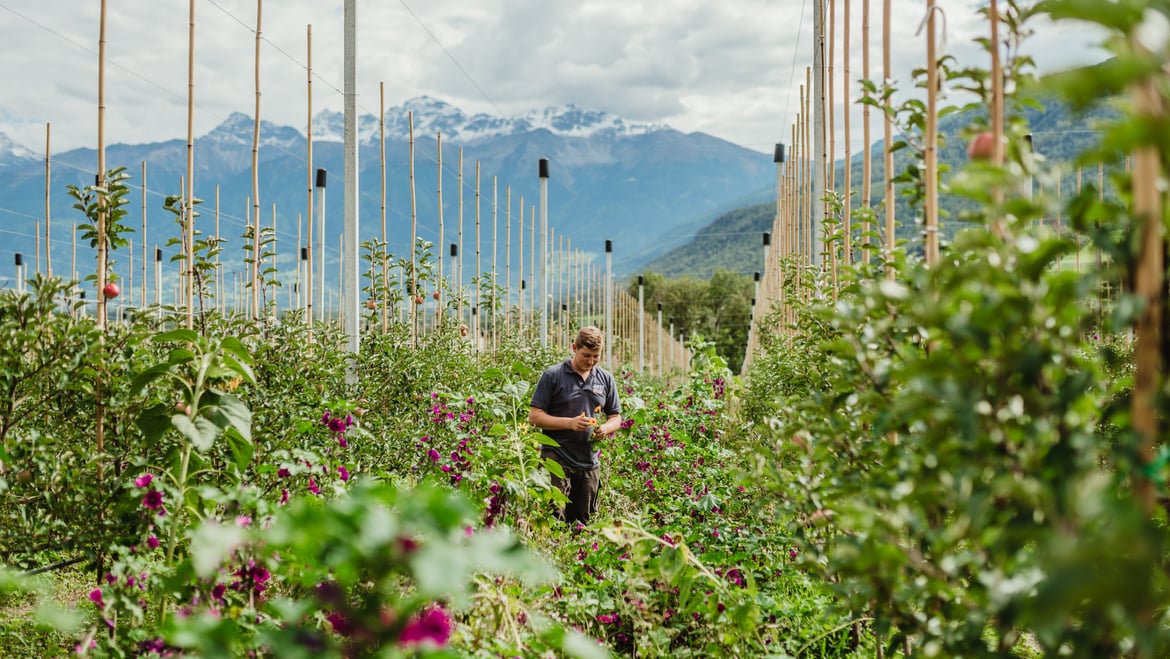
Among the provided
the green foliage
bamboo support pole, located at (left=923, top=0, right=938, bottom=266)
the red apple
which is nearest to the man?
bamboo support pole, located at (left=923, top=0, right=938, bottom=266)

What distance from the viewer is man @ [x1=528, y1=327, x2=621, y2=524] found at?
4223mm

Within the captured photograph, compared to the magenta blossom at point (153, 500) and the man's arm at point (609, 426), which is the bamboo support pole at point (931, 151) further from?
the man's arm at point (609, 426)

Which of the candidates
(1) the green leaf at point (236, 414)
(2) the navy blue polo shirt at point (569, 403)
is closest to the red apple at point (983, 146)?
(1) the green leaf at point (236, 414)

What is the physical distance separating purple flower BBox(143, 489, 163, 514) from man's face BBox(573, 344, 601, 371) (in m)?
2.58

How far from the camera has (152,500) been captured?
194cm

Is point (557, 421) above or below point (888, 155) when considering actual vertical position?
below

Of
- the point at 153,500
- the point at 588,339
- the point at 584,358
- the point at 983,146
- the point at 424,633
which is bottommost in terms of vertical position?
the point at 153,500

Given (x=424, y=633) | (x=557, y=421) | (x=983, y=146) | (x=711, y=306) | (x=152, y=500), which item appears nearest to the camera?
(x=424, y=633)

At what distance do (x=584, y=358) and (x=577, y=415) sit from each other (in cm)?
Answer: 34

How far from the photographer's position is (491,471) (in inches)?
124

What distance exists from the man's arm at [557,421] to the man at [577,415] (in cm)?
1

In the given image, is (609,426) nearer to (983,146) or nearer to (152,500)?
(152,500)

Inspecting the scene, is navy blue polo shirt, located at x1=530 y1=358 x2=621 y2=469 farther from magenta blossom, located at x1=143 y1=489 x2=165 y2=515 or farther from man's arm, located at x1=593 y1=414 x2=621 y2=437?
magenta blossom, located at x1=143 y1=489 x2=165 y2=515

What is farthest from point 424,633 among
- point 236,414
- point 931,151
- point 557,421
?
point 557,421
